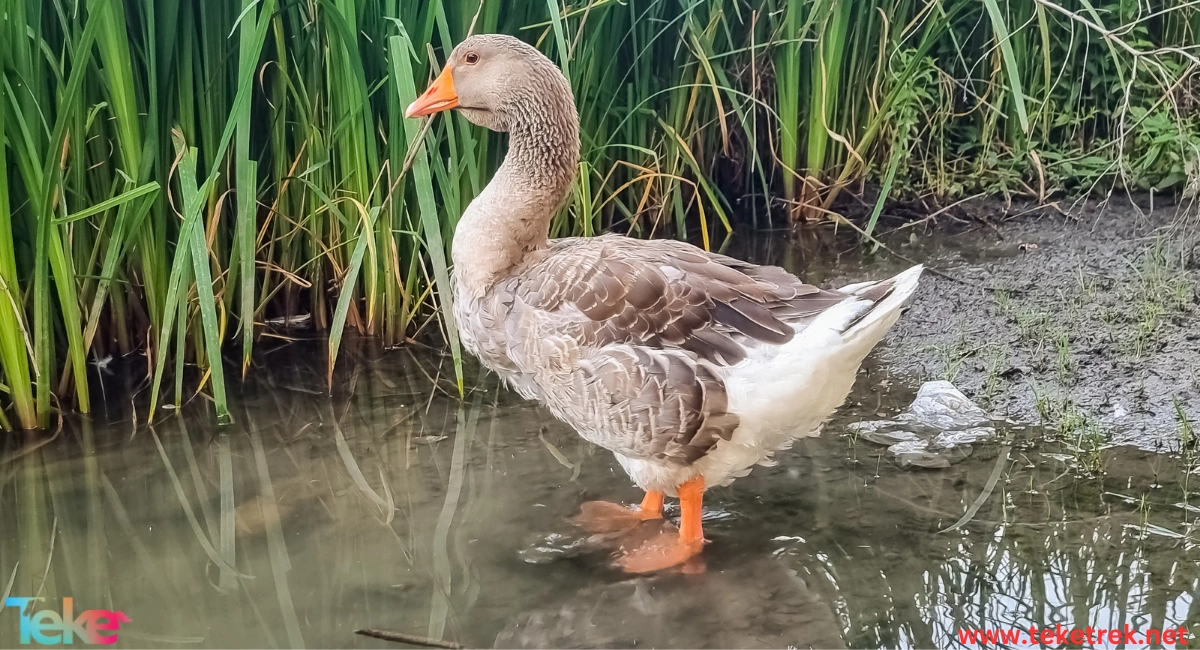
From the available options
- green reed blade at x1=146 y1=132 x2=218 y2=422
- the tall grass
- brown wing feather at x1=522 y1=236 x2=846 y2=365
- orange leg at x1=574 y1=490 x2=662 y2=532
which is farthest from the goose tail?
green reed blade at x1=146 y1=132 x2=218 y2=422

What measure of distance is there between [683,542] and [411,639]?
88 cm

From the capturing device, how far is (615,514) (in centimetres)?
313

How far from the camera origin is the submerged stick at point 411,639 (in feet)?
8.04

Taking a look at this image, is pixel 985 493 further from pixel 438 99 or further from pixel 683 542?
pixel 438 99

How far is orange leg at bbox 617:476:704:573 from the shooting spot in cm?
286

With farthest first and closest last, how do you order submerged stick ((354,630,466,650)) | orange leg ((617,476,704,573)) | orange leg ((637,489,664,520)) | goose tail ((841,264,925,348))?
orange leg ((637,489,664,520)) → orange leg ((617,476,704,573)) → goose tail ((841,264,925,348)) → submerged stick ((354,630,466,650))

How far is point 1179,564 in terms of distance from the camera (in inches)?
101

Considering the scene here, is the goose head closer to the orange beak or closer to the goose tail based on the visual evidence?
the orange beak

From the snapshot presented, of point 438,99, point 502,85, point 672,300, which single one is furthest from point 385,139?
point 672,300

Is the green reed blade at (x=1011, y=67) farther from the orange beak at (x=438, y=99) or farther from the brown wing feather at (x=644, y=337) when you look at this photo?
the orange beak at (x=438, y=99)

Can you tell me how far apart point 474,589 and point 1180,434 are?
2.33 m

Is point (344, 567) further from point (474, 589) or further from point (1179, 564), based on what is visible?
point (1179, 564)

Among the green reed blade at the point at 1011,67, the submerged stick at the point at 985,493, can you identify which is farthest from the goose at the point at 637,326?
the green reed blade at the point at 1011,67

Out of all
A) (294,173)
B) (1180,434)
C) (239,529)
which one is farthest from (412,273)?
(1180,434)
